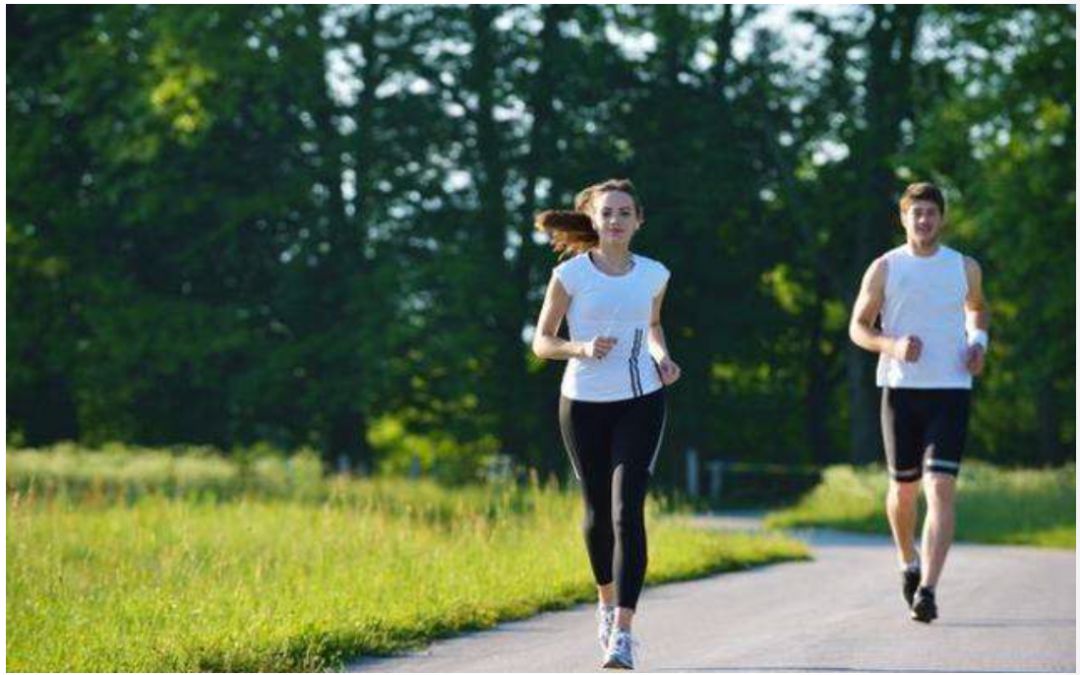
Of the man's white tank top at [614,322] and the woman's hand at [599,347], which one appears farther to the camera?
the man's white tank top at [614,322]

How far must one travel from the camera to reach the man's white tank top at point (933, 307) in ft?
35.9

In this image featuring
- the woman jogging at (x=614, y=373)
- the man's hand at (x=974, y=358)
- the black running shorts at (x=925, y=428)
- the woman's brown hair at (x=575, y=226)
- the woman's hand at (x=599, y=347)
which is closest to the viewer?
the woman's hand at (x=599, y=347)

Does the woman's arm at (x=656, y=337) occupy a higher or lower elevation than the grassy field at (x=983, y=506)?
higher

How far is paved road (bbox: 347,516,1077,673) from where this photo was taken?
942 centimetres

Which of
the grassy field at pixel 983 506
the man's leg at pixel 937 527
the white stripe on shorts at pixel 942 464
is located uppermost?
the white stripe on shorts at pixel 942 464

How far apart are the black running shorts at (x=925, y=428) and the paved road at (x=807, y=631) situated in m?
0.80

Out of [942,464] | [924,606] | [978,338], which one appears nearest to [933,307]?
[978,338]

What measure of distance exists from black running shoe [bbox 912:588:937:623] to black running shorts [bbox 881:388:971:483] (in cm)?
61

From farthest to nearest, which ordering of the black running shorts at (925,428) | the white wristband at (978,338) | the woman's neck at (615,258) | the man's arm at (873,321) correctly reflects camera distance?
the black running shorts at (925,428) → the white wristband at (978,338) → the man's arm at (873,321) → the woman's neck at (615,258)

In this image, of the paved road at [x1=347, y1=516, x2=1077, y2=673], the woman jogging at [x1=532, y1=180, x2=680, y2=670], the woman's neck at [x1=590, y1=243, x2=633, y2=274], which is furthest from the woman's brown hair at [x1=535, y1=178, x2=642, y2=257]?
the paved road at [x1=347, y1=516, x2=1077, y2=673]

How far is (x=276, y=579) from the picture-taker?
12.1m

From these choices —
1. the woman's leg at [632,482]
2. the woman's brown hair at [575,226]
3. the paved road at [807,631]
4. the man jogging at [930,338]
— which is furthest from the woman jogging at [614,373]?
the man jogging at [930,338]

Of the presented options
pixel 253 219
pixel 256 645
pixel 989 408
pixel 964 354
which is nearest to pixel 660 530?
pixel 964 354

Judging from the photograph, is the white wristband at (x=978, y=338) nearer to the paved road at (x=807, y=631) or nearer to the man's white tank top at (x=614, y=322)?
the paved road at (x=807, y=631)
